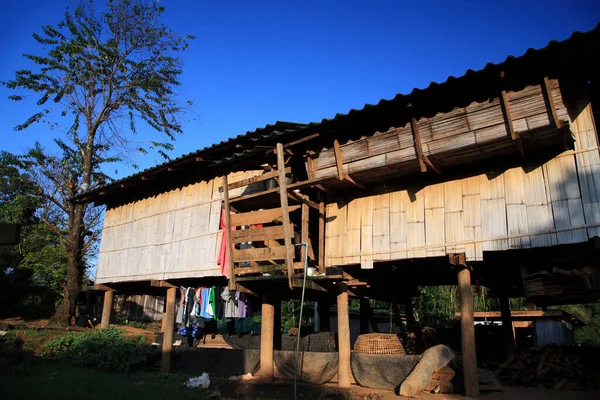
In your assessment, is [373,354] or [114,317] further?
[114,317]

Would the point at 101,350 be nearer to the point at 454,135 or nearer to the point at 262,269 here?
the point at 262,269

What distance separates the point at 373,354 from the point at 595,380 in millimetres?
4181

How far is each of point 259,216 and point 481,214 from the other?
4.64 metres

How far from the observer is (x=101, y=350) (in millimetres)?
12945

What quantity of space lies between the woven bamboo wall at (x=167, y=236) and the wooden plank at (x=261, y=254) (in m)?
1.88

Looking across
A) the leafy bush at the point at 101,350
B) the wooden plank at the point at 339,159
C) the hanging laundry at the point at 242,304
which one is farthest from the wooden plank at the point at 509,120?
the leafy bush at the point at 101,350

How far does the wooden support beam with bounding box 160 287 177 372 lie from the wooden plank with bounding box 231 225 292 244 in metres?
4.67

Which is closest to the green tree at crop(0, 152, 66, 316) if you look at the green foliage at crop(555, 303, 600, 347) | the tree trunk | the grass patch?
the tree trunk

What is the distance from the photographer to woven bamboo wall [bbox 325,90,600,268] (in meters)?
7.38

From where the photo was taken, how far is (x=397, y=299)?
14750mm

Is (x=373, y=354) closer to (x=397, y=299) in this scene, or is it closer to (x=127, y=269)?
(x=397, y=299)

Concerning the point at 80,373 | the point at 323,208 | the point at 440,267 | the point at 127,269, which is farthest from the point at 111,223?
the point at 440,267

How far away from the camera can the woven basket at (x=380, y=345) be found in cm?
996

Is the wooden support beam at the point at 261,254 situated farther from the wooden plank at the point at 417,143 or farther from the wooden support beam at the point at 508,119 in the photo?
the wooden support beam at the point at 508,119
